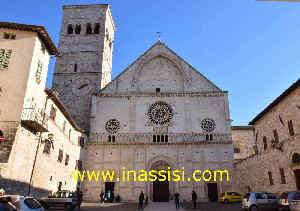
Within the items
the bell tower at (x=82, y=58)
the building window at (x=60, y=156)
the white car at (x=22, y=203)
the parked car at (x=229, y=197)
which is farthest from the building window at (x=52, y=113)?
the parked car at (x=229, y=197)

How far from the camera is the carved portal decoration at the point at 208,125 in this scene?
29.1 meters

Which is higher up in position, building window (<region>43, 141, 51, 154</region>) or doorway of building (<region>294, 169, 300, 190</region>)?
building window (<region>43, 141, 51, 154</region>)

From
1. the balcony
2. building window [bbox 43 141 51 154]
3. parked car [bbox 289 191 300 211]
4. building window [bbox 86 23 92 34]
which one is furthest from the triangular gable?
Result: parked car [bbox 289 191 300 211]

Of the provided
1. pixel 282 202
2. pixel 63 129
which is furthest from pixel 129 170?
pixel 282 202

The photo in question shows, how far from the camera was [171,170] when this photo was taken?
1089 inches

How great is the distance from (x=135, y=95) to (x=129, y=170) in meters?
9.00

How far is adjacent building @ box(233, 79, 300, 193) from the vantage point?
1775 centimetres

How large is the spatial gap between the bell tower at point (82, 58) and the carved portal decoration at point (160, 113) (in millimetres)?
7643

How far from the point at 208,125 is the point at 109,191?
1328 centimetres

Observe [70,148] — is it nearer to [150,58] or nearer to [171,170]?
[171,170]

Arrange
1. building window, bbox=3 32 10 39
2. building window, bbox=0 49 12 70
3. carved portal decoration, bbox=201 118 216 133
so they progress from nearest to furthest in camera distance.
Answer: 1. building window, bbox=0 49 12 70
2. building window, bbox=3 32 10 39
3. carved portal decoration, bbox=201 118 216 133

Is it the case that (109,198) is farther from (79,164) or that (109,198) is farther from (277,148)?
(277,148)

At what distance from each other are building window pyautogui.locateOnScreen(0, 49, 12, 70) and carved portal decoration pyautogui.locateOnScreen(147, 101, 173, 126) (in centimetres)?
1698

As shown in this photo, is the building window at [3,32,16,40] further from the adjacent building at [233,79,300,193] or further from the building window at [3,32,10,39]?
the adjacent building at [233,79,300,193]
